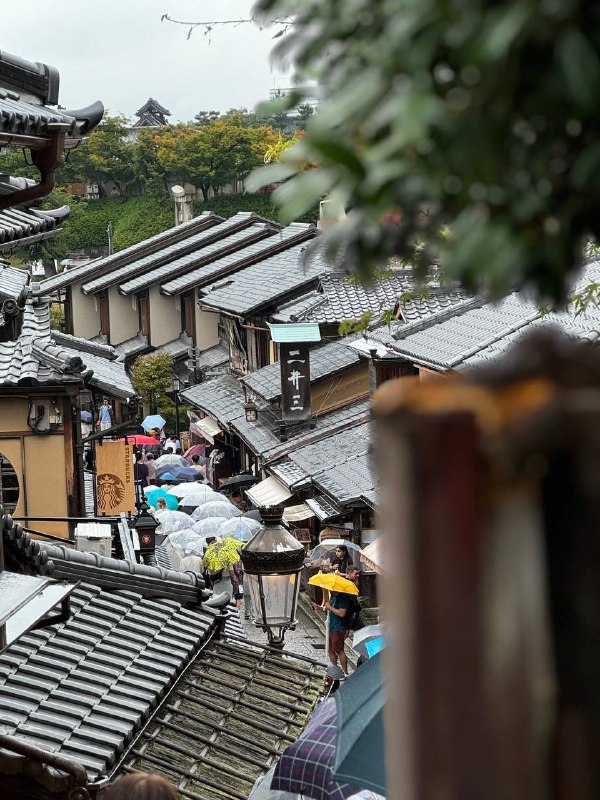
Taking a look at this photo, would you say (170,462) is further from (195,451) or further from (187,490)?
(187,490)

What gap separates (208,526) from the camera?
24078 mm

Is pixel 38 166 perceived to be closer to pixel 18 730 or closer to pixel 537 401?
pixel 18 730

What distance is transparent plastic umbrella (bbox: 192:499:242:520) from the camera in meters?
25.9

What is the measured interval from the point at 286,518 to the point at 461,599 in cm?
2295

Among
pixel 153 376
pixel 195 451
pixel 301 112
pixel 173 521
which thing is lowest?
pixel 195 451

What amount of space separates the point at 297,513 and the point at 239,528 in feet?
4.39

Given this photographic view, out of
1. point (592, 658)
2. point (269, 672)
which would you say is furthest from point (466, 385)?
point (269, 672)

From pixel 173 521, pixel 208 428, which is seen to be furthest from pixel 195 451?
pixel 173 521

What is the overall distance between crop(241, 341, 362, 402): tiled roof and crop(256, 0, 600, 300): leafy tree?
25337 millimetres

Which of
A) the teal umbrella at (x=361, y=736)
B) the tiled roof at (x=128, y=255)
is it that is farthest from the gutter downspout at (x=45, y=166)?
the tiled roof at (x=128, y=255)

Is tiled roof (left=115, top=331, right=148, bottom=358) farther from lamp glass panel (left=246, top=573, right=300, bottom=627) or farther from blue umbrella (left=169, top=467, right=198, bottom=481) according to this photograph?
lamp glass panel (left=246, top=573, right=300, bottom=627)

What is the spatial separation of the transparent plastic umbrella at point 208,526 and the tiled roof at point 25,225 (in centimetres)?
1375

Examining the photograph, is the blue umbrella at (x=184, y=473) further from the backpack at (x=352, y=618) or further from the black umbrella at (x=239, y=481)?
the backpack at (x=352, y=618)

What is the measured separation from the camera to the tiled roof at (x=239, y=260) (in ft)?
136
